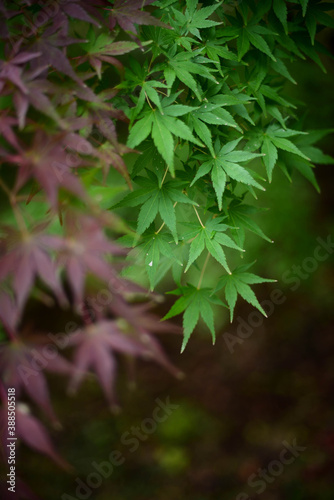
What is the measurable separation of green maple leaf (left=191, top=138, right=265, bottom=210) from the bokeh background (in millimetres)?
1633

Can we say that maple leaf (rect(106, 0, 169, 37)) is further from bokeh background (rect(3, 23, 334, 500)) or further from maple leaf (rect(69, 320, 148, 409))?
bokeh background (rect(3, 23, 334, 500))

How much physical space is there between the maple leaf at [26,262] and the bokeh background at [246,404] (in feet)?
7.39

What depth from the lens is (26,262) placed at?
826 millimetres

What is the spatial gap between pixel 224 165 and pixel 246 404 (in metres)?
2.46

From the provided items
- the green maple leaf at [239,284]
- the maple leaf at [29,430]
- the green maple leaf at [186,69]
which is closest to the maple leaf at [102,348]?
the maple leaf at [29,430]

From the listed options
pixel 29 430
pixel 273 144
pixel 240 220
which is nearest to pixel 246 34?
pixel 273 144

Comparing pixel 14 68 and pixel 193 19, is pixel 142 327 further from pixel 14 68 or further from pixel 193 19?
pixel 193 19

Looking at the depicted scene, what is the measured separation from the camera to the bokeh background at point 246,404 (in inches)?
112

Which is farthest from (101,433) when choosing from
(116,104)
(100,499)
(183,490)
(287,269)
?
(116,104)

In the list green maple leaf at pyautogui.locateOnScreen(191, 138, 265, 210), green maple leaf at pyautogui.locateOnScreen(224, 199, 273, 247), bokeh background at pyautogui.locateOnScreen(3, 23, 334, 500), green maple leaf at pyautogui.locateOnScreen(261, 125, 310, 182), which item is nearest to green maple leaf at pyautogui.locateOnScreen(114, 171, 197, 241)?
green maple leaf at pyautogui.locateOnScreen(191, 138, 265, 210)

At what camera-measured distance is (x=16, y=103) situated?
0.98m

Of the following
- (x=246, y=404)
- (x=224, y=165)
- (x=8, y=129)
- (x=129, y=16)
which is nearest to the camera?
(x=8, y=129)

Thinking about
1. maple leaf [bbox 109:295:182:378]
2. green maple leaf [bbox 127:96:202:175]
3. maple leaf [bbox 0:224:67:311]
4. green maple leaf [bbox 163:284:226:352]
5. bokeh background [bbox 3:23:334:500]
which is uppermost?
green maple leaf [bbox 127:96:202:175]

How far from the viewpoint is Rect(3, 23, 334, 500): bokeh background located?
2852 millimetres
